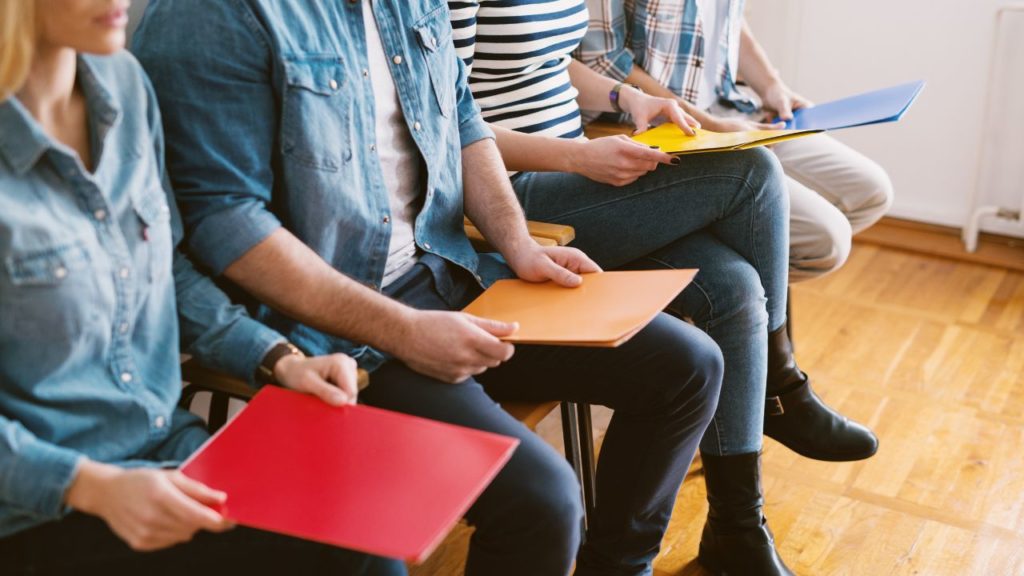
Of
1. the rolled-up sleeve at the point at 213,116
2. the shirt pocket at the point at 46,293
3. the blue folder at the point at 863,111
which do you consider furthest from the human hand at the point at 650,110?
the shirt pocket at the point at 46,293

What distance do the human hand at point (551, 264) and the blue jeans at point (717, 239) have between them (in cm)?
22

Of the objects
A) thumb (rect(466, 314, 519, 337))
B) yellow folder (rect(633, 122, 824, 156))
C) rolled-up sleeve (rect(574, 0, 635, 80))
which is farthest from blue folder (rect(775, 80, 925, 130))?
thumb (rect(466, 314, 519, 337))

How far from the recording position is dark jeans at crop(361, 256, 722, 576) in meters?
1.27

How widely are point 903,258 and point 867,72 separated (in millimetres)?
531

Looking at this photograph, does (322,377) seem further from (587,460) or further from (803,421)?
(803,421)

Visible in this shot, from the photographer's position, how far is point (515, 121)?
1.89 metres

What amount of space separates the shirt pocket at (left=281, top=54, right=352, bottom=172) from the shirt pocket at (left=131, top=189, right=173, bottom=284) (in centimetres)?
20

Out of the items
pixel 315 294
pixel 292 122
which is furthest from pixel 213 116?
pixel 315 294

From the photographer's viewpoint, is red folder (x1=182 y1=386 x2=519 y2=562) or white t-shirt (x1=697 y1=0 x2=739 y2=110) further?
white t-shirt (x1=697 y1=0 x2=739 y2=110)

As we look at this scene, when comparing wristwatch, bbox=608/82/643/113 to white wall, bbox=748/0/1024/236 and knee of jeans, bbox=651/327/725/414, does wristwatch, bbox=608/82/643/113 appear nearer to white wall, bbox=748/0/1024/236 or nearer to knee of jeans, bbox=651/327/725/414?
knee of jeans, bbox=651/327/725/414

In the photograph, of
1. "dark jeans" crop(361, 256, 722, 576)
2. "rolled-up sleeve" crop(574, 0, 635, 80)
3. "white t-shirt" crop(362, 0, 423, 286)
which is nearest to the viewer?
"dark jeans" crop(361, 256, 722, 576)

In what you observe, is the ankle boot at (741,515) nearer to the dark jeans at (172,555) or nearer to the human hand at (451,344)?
the human hand at (451,344)

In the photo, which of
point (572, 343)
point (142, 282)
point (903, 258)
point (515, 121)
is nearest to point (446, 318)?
point (572, 343)

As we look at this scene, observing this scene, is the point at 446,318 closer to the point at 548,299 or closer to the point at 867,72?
the point at 548,299
